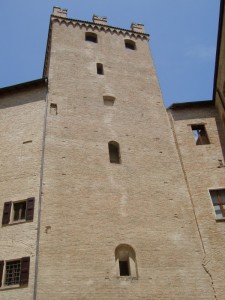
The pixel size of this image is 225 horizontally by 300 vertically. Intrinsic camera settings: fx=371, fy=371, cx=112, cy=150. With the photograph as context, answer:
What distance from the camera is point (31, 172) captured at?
633 inches

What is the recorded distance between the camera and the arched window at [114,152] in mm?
17917

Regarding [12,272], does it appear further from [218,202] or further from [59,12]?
[59,12]

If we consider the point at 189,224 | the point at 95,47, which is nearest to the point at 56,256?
the point at 189,224

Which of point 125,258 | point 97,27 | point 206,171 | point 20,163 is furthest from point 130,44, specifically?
point 125,258

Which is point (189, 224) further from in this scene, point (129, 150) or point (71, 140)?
point (71, 140)

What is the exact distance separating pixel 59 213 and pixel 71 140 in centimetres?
407

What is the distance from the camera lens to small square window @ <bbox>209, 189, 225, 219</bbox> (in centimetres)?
1631

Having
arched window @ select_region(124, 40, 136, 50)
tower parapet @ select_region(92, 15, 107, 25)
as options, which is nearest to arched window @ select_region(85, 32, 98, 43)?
tower parapet @ select_region(92, 15, 107, 25)

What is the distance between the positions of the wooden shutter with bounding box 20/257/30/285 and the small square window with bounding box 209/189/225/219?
8.20 meters

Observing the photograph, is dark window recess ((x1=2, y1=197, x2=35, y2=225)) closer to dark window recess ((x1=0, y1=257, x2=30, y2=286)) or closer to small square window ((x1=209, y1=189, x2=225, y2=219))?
dark window recess ((x1=0, y1=257, x2=30, y2=286))

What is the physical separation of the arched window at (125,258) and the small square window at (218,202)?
4.37 m

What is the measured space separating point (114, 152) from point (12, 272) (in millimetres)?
7528

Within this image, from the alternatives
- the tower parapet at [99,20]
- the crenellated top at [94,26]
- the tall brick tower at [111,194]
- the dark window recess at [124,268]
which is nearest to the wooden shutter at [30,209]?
the tall brick tower at [111,194]

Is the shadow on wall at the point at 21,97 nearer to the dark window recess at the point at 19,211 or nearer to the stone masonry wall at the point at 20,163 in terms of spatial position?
the stone masonry wall at the point at 20,163
